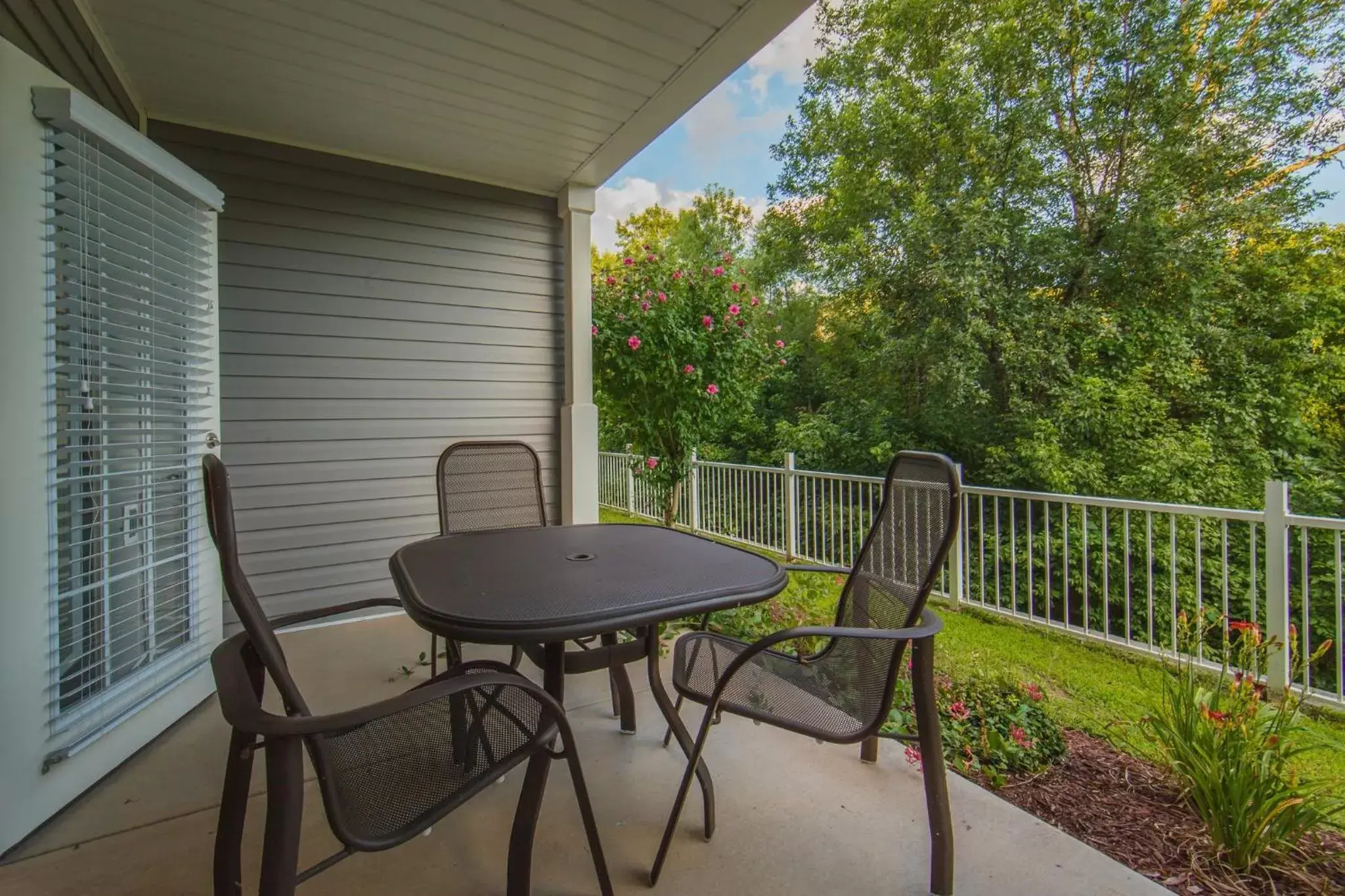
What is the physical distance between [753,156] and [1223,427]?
8263mm

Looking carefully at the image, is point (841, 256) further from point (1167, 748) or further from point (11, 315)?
point (11, 315)

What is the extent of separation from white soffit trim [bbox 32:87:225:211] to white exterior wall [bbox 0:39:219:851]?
4 cm

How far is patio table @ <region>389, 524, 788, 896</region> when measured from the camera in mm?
1244

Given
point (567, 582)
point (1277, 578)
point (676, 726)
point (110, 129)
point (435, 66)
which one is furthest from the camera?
point (1277, 578)

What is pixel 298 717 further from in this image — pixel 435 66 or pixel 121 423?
pixel 435 66

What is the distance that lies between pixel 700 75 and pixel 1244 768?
9.69 feet

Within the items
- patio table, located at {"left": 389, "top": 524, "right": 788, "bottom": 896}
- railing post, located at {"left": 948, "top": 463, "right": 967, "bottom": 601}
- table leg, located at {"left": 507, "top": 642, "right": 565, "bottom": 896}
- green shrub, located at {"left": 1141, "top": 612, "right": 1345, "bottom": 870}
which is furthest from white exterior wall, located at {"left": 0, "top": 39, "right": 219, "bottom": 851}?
railing post, located at {"left": 948, "top": 463, "right": 967, "bottom": 601}

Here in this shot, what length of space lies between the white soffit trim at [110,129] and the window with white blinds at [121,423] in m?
0.03

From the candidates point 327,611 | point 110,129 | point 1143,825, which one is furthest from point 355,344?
point 1143,825

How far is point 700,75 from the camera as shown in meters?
2.58

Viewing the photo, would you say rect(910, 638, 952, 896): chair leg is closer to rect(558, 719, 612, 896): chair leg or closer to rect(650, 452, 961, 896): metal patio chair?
rect(650, 452, 961, 896): metal patio chair

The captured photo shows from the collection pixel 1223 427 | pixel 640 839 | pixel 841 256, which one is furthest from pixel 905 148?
pixel 640 839

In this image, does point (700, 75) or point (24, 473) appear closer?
point (24, 473)

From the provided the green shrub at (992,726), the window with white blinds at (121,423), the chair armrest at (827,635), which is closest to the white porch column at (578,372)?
the window with white blinds at (121,423)
